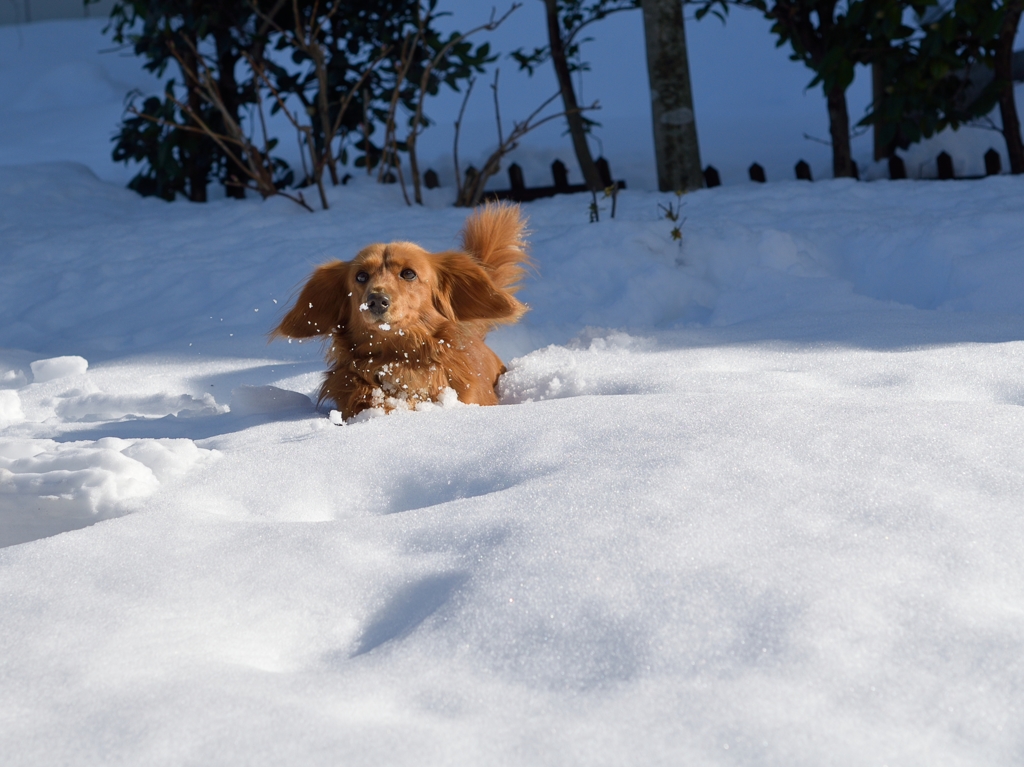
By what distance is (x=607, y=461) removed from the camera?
1796mm

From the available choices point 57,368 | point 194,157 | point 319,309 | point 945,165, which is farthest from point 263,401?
point 945,165

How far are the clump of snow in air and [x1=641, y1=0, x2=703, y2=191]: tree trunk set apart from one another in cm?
333

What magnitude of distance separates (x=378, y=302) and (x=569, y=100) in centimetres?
492

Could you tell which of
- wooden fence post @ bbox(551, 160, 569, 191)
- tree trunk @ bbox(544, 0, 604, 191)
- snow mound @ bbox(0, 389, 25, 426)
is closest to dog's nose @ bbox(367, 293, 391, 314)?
snow mound @ bbox(0, 389, 25, 426)

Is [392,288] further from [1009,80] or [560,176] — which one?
[1009,80]

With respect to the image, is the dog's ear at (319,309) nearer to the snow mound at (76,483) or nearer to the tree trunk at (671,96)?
the snow mound at (76,483)

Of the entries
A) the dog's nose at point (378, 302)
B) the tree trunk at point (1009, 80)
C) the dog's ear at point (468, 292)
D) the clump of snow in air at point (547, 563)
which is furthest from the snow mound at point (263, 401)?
the tree trunk at point (1009, 80)

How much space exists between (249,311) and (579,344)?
1.50m

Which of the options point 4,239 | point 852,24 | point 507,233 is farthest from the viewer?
point 852,24

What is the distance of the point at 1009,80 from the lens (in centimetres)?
625

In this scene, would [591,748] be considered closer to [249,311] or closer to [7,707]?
[7,707]

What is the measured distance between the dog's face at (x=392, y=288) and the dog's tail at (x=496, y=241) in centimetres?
37

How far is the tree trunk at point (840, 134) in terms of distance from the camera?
266 inches

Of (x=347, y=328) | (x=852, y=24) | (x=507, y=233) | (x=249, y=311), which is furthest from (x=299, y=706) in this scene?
(x=852, y=24)
